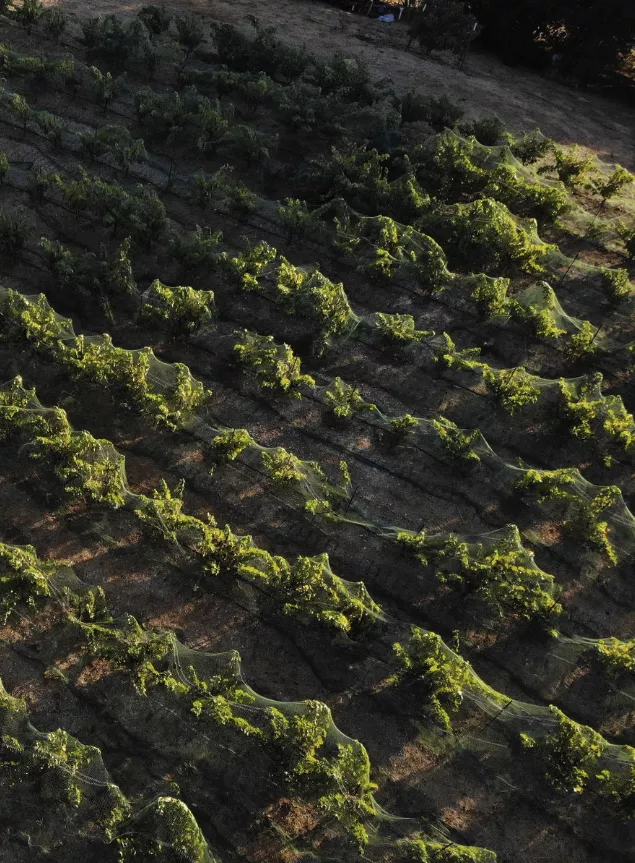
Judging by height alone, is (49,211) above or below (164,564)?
above

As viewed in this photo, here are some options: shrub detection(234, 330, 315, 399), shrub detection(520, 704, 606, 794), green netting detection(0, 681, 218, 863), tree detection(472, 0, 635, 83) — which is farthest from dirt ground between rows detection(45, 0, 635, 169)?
green netting detection(0, 681, 218, 863)

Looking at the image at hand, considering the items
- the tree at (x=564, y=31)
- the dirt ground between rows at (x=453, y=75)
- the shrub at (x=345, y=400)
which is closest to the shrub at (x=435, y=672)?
the shrub at (x=345, y=400)

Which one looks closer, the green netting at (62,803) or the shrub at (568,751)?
the green netting at (62,803)

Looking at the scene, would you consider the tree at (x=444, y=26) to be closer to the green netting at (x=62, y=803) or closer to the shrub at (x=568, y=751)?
the shrub at (x=568, y=751)

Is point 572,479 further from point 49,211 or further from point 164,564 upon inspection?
point 49,211

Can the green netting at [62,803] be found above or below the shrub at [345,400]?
below

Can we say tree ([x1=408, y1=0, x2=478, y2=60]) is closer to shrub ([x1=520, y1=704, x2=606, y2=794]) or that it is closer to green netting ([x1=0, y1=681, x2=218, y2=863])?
shrub ([x1=520, y1=704, x2=606, y2=794])

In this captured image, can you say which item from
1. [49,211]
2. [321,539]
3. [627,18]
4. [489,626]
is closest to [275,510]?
[321,539]

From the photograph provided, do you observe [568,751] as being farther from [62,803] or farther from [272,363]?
[272,363]
